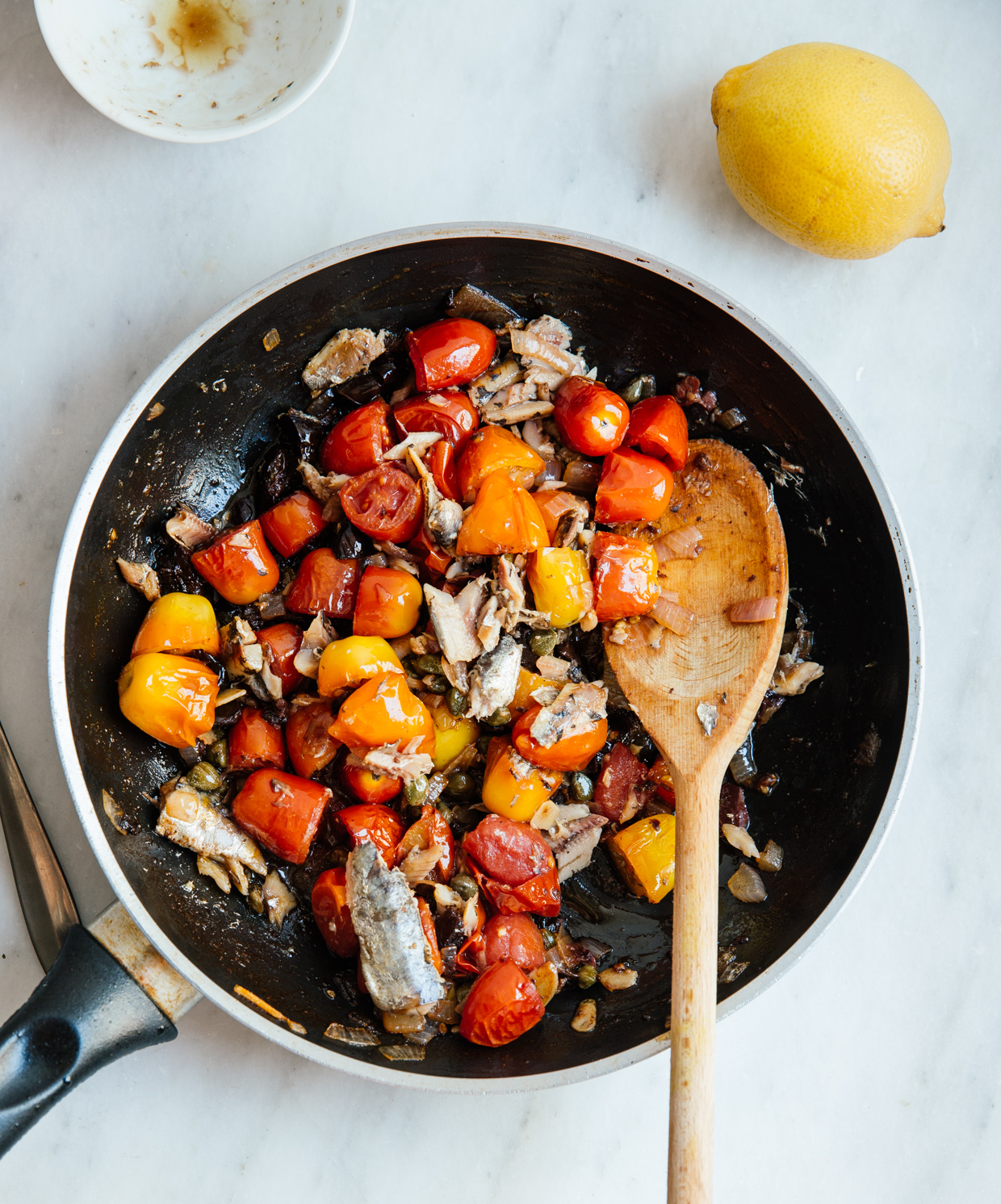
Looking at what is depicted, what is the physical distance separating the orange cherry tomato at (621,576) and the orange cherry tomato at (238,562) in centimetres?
86

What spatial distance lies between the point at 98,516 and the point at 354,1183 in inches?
72.9

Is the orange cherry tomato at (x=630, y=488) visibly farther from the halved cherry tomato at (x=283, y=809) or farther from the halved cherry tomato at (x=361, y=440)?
the halved cherry tomato at (x=283, y=809)

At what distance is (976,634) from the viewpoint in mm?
2564

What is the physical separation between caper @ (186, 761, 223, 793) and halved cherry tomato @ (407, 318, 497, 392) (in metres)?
1.13

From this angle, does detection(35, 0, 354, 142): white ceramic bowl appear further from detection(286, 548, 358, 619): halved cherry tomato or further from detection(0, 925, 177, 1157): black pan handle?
detection(0, 925, 177, 1157): black pan handle

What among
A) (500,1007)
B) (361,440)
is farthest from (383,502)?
(500,1007)

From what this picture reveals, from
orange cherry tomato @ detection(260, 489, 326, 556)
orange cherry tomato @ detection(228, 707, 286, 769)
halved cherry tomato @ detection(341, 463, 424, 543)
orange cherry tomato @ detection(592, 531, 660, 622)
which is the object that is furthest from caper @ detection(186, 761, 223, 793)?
orange cherry tomato @ detection(592, 531, 660, 622)

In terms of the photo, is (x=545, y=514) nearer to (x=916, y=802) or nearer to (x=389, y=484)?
(x=389, y=484)

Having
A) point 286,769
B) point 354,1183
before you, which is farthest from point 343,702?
point 354,1183

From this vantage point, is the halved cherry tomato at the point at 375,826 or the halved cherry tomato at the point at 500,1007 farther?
the halved cherry tomato at the point at 375,826

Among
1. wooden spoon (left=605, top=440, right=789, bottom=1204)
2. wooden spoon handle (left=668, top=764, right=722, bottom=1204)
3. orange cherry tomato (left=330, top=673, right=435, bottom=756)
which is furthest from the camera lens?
orange cherry tomato (left=330, top=673, right=435, bottom=756)

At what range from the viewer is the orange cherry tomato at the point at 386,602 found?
223 centimetres

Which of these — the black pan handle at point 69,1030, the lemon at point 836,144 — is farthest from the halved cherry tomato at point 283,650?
the lemon at point 836,144

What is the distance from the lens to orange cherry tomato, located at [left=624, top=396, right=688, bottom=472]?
7.62 feet
